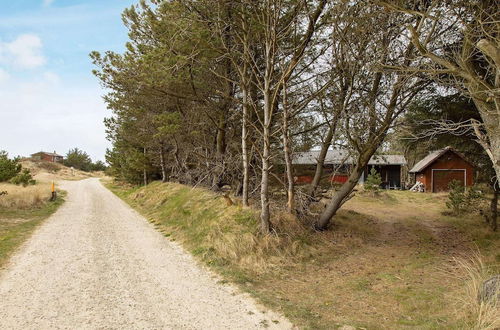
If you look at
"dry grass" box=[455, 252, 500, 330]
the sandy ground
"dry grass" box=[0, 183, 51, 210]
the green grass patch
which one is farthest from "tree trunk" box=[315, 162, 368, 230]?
"dry grass" box=[0, 183, 51, 210]

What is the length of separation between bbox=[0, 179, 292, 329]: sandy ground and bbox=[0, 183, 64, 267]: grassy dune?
0.65 m

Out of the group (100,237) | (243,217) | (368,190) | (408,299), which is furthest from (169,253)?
(368,190)

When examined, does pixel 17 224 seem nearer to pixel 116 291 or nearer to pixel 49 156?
pixel 116 291

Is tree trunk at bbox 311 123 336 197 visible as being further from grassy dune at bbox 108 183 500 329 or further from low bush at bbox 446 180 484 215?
low bush at bbox 446 180 484 215

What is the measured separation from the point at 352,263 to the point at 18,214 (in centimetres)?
1369

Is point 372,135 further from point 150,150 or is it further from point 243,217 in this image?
point 150,150

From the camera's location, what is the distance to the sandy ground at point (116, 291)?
4.50 m

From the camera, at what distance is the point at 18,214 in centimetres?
1376

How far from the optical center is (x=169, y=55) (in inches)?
388

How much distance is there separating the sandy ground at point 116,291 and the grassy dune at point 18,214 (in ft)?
2.14

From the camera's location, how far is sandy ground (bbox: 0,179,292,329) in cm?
450

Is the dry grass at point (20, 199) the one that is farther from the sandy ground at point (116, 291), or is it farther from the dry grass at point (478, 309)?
Answer: the dry grass at point (478, 309)

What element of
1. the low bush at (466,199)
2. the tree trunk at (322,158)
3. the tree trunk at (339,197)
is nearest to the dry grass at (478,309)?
the tree trunk at (339,197)

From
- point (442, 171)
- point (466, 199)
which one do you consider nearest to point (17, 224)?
point (466, 199)
